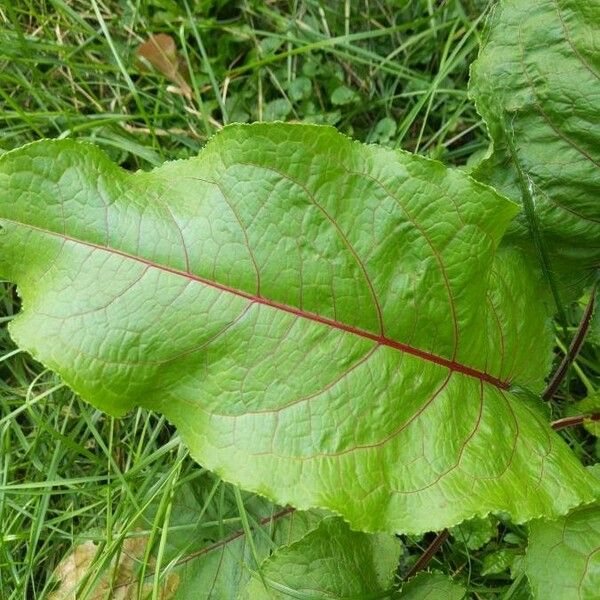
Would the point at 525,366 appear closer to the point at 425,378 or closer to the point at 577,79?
the point at 425,378

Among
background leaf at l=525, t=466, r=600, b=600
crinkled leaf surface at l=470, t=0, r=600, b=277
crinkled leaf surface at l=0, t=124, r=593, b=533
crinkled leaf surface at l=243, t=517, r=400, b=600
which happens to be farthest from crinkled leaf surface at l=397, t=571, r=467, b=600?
crinkled leaf surface at l=470, t=0, r=600, b=277

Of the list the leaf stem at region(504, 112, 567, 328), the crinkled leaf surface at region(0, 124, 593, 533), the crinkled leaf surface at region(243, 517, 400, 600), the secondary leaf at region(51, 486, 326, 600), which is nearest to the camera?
the crinkled leaf surface at region(0, 124, 593, 533)

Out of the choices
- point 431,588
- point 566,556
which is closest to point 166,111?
point 431,588

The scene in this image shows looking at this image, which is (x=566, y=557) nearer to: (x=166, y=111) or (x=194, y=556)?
(x=194, y=556)

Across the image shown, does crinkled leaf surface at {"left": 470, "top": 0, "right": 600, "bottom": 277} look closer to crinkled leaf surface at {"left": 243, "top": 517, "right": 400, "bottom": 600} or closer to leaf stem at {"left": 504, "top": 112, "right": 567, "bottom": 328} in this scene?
leaf stem at {"left": 504, "top": 112, "right": 567, "bottom": 328}

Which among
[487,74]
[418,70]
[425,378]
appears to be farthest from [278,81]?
[425,378]

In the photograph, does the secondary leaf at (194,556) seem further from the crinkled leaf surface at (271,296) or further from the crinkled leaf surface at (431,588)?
the crinkled leaf surface at (271,296)

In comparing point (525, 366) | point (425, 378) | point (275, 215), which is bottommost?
point (525, 366)
